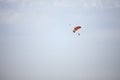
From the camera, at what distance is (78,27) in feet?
55.3

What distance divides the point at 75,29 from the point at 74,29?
13 centimetres

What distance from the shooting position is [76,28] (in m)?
16.8

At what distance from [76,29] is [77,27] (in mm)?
273

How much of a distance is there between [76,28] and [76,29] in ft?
0.48

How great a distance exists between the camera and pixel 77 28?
16.9 meters

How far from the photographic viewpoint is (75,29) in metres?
16.9

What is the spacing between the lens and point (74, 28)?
1697 centimetres

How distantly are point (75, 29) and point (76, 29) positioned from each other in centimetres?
10

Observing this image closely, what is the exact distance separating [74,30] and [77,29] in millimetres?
326

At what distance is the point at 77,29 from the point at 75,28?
0.25 m

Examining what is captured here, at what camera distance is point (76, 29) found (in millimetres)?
16891

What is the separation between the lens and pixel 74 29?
17000 mm

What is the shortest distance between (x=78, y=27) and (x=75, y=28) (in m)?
0.34

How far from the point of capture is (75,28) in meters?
16.8
